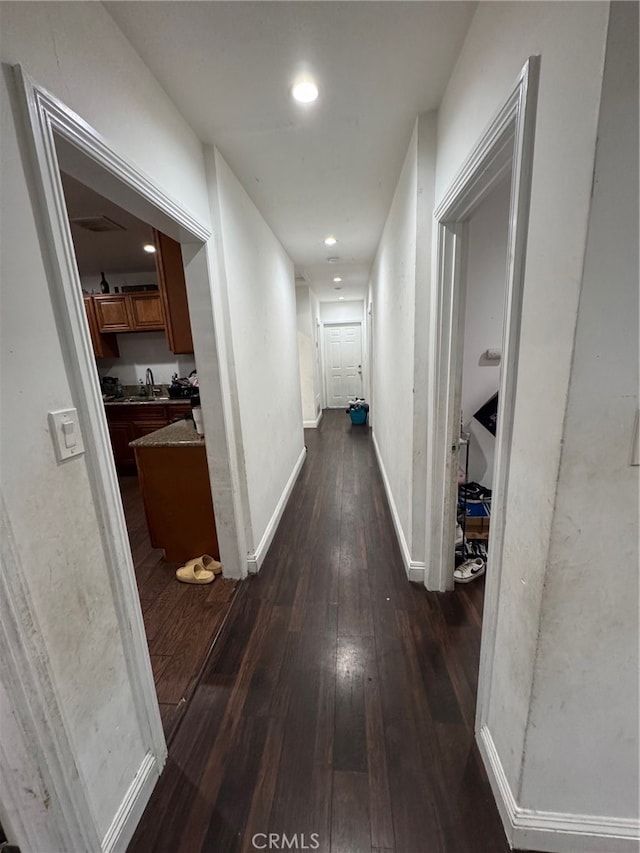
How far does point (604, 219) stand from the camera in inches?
25.0

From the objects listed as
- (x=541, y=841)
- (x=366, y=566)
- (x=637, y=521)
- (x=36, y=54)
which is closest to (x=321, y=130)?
(x=36, y=54)

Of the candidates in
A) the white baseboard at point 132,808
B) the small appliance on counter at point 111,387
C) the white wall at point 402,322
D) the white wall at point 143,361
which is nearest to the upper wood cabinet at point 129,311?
the white wall at point 143,361

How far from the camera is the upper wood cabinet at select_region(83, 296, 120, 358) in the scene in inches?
159

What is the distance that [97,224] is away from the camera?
2830 millimetres

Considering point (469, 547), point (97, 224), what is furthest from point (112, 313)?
point (469, 547)

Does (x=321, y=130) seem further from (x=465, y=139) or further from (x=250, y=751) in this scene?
(x=250, y=751)

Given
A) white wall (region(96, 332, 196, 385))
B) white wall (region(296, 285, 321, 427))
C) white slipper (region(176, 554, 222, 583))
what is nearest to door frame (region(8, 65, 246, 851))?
white slipper (region(176, 554, 222, 583))

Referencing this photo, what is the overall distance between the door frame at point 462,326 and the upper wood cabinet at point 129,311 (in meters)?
3.49

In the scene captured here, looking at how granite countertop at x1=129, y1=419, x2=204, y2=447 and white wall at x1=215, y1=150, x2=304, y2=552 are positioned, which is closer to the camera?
white wall at x1=215, y1=150, x2=304, y2=552

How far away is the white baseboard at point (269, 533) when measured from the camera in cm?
226

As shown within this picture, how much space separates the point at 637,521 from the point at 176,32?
200cm

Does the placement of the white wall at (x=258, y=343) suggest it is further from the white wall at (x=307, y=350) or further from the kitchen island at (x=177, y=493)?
the white wall at (x=307, y=350)

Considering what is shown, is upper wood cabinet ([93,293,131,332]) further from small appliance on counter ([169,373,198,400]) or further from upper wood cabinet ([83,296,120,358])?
small appliance on counter ([169,373,198,400])

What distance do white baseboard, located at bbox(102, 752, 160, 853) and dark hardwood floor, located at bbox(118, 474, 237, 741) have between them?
182 mm
